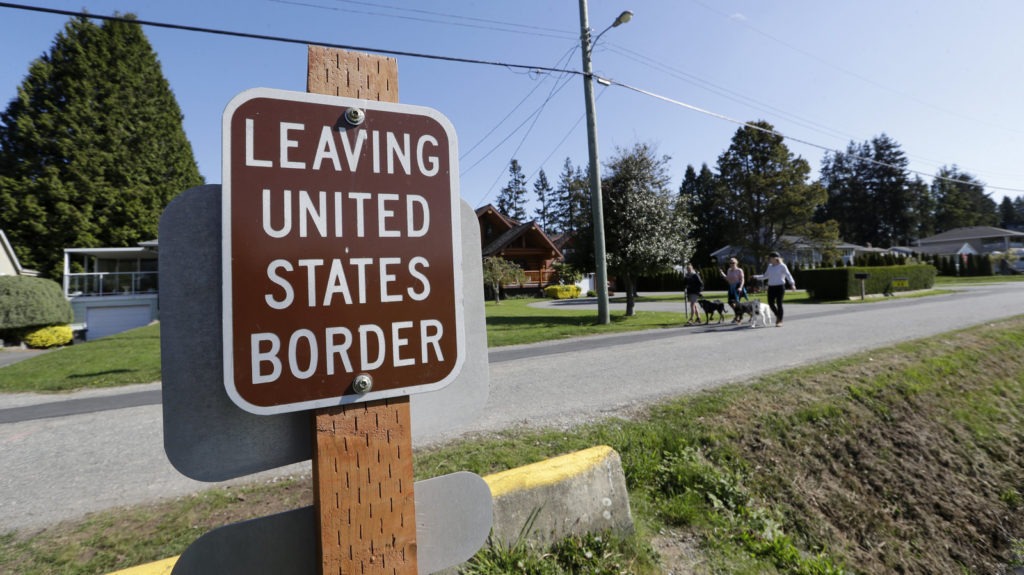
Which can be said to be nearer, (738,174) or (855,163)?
(738,174)

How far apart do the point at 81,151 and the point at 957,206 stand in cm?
12049

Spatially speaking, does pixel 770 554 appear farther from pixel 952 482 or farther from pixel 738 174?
pixel 738 174

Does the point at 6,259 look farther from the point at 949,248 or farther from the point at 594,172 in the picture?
the point at 949,248

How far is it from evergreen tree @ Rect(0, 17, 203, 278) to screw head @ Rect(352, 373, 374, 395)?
1496 inches

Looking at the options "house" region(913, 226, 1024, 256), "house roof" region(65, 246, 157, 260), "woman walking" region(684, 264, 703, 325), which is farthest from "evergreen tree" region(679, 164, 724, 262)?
"house roof" region(65, 246, 157, 260)

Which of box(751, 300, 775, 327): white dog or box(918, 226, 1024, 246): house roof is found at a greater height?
box(918, 226, 1024, 246): house roof

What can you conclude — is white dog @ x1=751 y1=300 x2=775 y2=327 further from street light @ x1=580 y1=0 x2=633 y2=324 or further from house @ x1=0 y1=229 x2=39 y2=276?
house @ x1=0 y1=229 x2=39 y2=276

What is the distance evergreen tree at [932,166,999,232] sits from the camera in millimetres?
82619

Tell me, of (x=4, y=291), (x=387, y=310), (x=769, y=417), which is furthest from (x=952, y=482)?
(x=4, y=291)

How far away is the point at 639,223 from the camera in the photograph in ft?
50.4

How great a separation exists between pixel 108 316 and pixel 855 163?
9493cm

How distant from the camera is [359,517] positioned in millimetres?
1143

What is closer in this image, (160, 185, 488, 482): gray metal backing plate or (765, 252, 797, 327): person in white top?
(160, 185, 488, 482): gray metal backing plate

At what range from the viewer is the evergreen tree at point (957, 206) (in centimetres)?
8262
